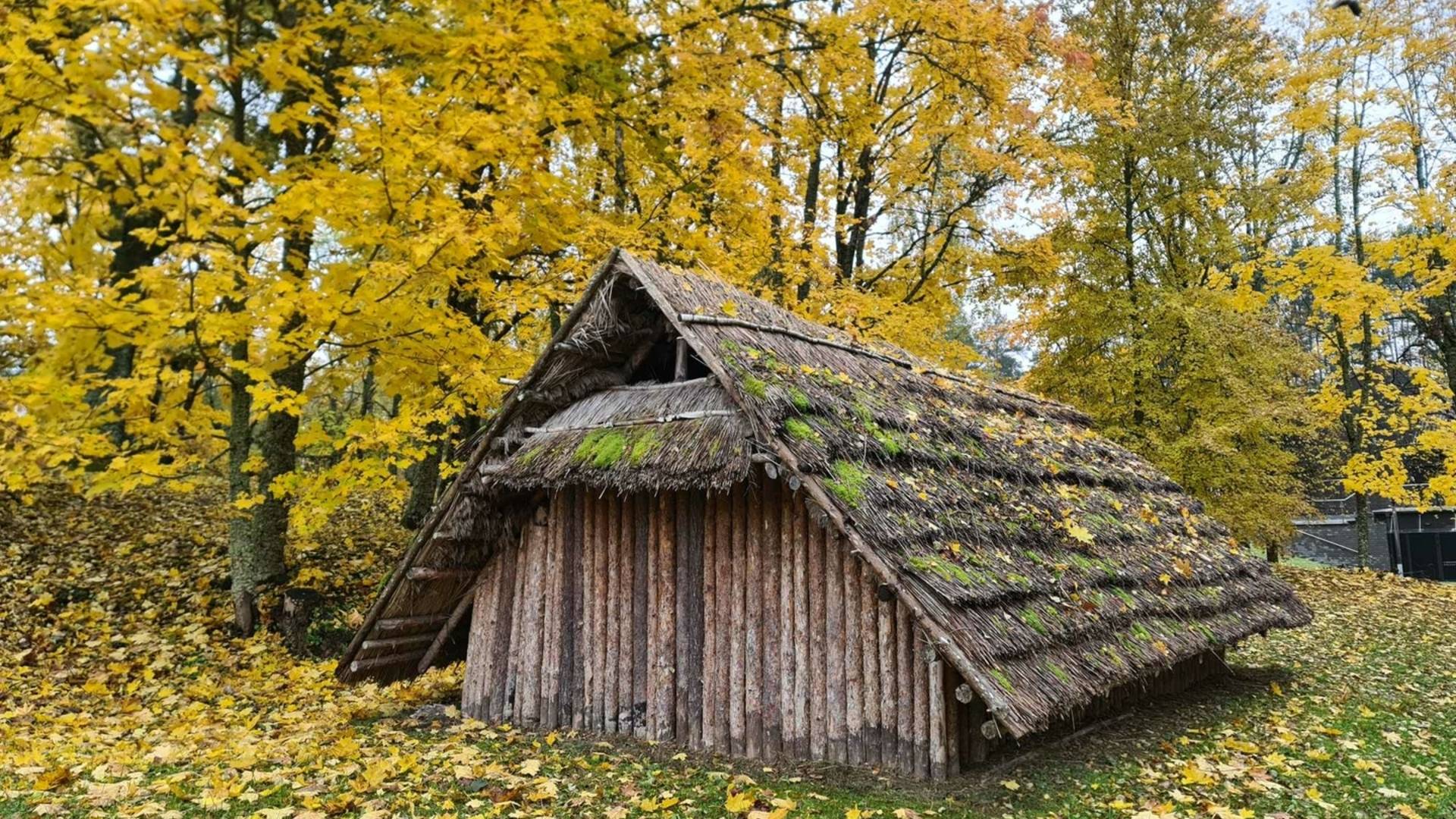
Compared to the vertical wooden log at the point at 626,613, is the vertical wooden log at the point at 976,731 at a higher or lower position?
lower

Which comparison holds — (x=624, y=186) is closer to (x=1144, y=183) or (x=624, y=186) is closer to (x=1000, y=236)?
(x=1000, y=236)

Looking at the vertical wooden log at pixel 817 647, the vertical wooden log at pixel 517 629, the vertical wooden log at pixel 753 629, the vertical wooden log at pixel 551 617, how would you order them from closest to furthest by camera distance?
the vertical wooden log at pixel 817 647, the vertical wooden log at pixel 753 629, the vertical wooden log at pixel 551 617, the vertical wooden log at pixel 517 629

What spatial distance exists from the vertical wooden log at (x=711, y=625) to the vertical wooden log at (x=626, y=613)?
71 cm

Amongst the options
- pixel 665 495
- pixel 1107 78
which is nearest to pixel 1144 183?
pixel 1107 78

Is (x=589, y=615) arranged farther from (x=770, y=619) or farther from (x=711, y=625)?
(x=770, y=619)

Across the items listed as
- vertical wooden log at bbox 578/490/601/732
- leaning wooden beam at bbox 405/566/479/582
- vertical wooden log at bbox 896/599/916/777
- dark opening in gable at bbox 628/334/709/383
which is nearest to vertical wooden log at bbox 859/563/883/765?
vertical wooden log at bbox 896/599/916/777

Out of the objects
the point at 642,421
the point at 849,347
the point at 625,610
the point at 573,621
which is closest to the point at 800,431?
the point at 642,421

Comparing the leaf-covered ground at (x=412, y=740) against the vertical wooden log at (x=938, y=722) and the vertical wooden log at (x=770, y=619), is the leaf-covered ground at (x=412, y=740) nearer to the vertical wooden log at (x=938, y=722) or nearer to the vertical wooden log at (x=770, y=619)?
the vertical wooden log at (x=938, y=722)

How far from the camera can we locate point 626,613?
7.44 m

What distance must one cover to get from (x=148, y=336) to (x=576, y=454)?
345cm

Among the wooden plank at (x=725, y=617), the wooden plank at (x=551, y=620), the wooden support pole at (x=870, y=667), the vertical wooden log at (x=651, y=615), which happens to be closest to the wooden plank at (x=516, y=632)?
the wooden plank at (x=551, y=620)

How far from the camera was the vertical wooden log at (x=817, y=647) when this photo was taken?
6410 mm

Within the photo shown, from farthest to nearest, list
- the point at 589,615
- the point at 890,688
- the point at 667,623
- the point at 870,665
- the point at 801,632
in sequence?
the point at 589,615 → the point at 667,623 → the point at 801,632 → the point at 870,665 → the point at 890,688

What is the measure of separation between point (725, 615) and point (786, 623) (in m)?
0.55
